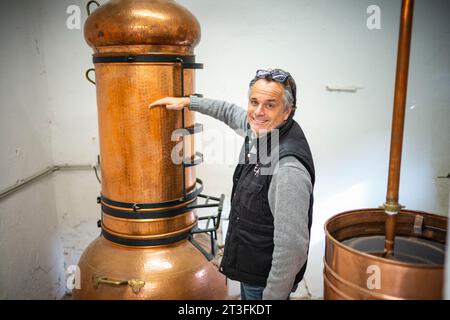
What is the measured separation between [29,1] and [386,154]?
3.13 m

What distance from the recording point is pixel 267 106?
5.03 ft

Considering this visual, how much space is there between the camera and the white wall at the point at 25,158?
2.48m

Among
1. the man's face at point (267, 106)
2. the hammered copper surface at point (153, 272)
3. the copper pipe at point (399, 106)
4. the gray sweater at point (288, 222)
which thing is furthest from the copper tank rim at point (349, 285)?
the hammered copper surface at point (153, 272)

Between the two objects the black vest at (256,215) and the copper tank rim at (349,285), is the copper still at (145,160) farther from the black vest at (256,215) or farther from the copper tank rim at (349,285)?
the copper tank rim at (349,285)

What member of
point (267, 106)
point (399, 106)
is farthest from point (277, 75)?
point (399, 106)

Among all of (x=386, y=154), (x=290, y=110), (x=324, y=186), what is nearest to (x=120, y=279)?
(x=290, y=110)

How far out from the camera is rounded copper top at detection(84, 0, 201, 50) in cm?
173

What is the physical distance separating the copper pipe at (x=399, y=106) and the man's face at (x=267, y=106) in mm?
462


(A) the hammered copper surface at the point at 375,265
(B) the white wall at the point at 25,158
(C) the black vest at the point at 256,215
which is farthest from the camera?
(B) the white wall at the point at 25,158

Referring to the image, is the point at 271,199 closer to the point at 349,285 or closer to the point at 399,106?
the point at 349,285

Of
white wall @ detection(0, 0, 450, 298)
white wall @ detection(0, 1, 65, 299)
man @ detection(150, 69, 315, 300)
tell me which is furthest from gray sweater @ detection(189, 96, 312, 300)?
white wall @ detection(0, 1, 65, 299)

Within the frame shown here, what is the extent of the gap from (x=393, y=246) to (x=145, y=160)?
4.05ft
